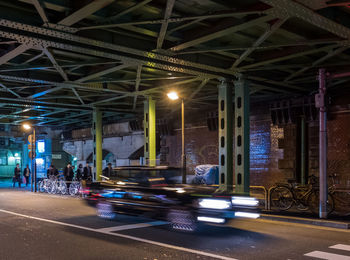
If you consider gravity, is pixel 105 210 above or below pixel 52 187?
above

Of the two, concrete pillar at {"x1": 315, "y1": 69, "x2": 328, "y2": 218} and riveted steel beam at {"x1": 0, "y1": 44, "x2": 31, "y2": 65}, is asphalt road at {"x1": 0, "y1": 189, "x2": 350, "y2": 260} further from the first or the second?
riveted steel beam at {"x1": 0, "y1": 44, "x2": 31, "y2": 65}

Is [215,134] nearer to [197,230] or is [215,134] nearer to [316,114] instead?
[316,114]

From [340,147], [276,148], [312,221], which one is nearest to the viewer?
[312,221]

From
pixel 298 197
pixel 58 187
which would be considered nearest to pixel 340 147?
pixel 298 197

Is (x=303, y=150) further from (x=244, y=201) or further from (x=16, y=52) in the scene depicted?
(x=16, y=52)

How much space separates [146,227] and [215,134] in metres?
13.7

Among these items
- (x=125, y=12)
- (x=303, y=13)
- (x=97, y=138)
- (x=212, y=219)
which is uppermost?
(x=125, y=12)

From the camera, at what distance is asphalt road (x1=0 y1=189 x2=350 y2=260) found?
7.55 m

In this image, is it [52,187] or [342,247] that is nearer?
[342,247]

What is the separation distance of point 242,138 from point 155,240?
25.6ft

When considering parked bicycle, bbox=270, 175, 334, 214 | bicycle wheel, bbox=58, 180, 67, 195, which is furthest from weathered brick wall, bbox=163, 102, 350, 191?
bicycle wheel, bbox=58, 180, 67, 195

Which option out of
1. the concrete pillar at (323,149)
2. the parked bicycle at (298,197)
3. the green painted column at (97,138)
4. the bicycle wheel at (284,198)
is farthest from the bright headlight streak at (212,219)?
the green painted column at (97,138)

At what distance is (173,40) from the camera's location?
1262 cm

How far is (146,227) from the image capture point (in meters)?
10.6
